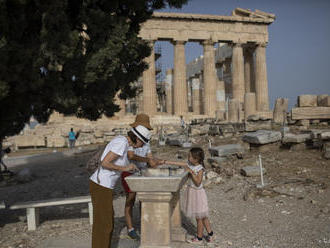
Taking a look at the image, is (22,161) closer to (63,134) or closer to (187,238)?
(63,134)

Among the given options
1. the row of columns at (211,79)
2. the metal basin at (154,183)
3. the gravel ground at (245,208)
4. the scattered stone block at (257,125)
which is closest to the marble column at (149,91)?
the row of columns at (211,79)

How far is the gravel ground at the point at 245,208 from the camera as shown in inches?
168

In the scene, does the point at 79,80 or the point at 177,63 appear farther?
the point at 177,63

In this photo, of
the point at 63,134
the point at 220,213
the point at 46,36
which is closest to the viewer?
the point at 46,36

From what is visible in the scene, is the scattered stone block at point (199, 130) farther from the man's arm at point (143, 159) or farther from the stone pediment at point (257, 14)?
the stone pediment at point (257, 14)

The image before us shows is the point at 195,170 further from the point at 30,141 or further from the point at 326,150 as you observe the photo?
the point at 30,141

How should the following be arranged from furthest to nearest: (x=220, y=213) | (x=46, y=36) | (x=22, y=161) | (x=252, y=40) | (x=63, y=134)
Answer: (x=252, y=40) < (x=63, y=134) < (x=22, y=161) < (x=220, y=213) < (x=46, y=36)

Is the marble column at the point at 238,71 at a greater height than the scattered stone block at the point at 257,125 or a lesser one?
greater

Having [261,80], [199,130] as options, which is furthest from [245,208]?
[261,80]

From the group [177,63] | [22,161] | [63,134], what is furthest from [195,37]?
[22,161]

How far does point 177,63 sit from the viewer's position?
2672 cm

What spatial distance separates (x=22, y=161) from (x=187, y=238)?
1163 cm

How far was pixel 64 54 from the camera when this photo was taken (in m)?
4.09

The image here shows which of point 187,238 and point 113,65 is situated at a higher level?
point 113,65
